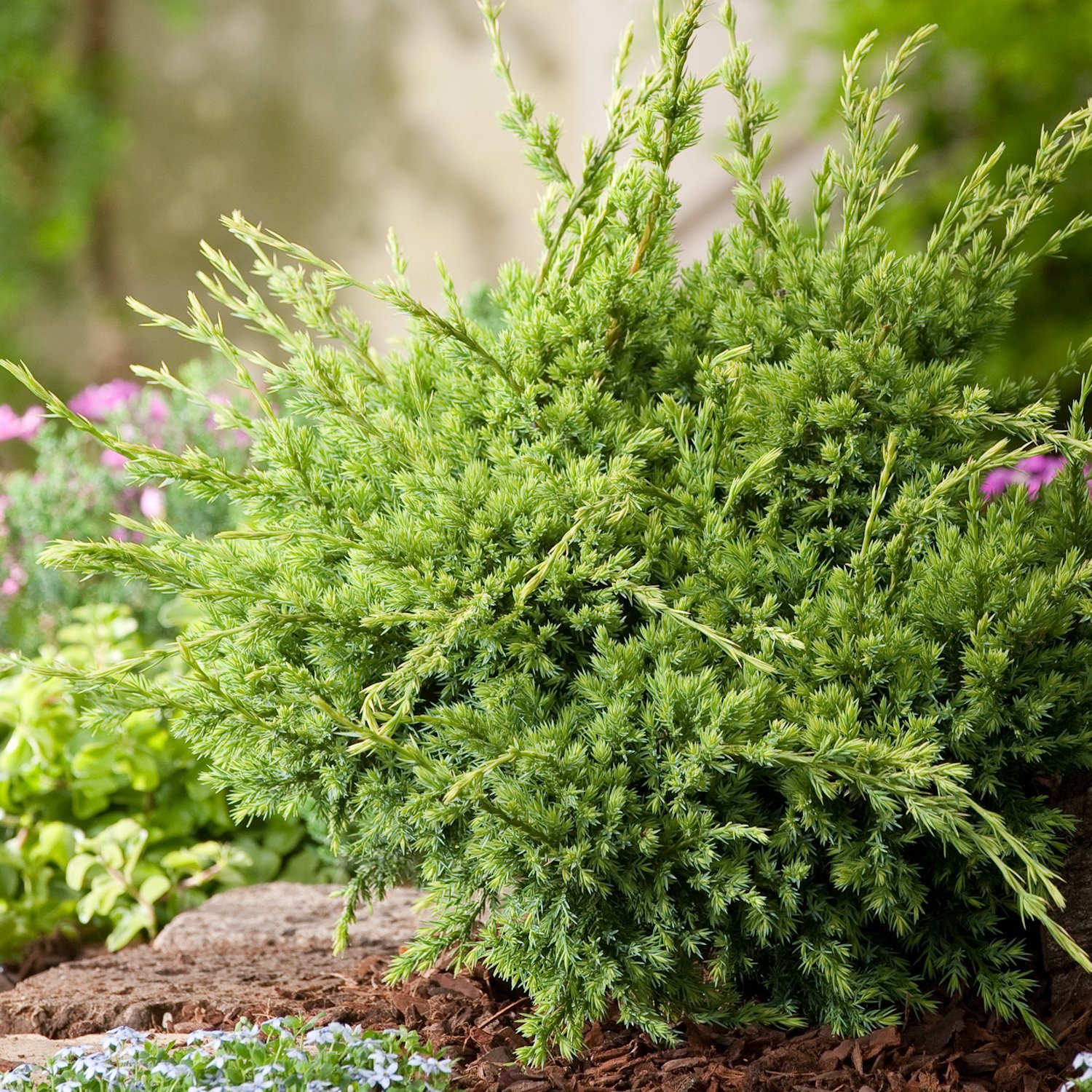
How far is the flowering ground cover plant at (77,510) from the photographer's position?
11.7ft

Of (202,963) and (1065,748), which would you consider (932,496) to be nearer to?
(1065,748)

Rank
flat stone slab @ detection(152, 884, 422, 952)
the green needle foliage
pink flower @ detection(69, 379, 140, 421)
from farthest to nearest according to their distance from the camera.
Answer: pink flower @ detection(69, 379, 140, 421) → flat stone slab @ detection(152, 884, 422, 952) → the green needle foliage

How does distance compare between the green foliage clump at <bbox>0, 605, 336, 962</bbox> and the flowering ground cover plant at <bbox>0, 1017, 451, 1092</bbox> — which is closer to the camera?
the flowering ground cover plant at <bbox>0, 1017, 451, 1092</bbox>

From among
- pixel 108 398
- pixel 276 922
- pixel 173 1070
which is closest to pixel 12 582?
pixel 108 398

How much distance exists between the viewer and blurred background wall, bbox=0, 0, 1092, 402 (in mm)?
7598

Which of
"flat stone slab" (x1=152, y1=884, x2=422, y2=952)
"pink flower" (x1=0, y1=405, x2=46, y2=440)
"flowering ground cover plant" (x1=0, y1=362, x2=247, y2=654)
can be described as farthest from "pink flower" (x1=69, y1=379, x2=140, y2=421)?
"flat stone slab" (x1=152, y1=884, x2=422, y2=952)

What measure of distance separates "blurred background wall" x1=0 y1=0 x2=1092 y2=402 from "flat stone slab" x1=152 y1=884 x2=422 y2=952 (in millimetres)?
5051

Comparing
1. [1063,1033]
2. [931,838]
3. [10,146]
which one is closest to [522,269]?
[931,838]

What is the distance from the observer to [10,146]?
25.5 feet

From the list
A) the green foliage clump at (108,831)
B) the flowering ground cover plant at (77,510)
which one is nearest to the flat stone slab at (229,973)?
the green foliage clump at (108,831)

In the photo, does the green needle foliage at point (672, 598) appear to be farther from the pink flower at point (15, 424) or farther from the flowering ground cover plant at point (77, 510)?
the pink flower at point (15, 424)

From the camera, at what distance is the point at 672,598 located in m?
1.64

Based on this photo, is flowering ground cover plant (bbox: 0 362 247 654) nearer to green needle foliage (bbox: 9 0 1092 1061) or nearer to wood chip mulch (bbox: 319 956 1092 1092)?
green needle foliage (bbox: 9 0 1092 1061)

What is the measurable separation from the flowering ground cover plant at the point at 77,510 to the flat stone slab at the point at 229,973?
1247 millimetres
